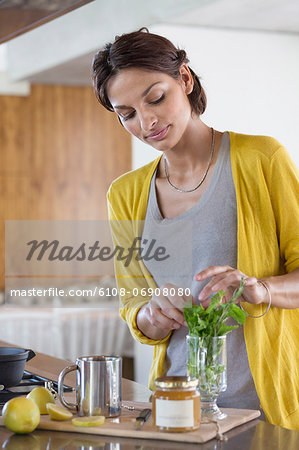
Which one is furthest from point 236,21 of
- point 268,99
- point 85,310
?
point 85,310

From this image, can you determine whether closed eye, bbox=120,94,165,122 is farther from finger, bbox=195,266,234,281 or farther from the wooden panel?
the wooden panel

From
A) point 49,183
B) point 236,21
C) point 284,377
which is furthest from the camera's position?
point 49,183

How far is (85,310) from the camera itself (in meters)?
4.96

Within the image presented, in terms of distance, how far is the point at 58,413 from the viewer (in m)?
1.39

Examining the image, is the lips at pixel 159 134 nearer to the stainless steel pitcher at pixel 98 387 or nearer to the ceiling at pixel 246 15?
the stainless steel pitcher at pixel 98 387

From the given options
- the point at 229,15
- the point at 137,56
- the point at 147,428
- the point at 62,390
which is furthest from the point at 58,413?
the point at 229,15

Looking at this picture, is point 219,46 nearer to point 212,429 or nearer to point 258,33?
point 258,33

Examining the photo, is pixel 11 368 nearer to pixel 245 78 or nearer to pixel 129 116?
pixel 129 116

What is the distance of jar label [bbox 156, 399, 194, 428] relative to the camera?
1261 millimetres

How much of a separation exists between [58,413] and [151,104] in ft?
Result: 2.44

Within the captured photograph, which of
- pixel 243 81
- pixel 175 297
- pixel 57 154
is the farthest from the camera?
pixel 57 154

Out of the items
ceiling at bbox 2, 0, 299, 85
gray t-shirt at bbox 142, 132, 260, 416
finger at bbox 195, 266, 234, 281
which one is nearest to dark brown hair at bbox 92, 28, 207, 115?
gray t-shirt at bbox 142, 132, 260, 416

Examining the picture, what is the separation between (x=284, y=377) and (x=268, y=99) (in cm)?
326

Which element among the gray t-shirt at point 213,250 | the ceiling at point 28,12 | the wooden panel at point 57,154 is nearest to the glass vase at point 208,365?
the gray t-shirt at point 213,250
